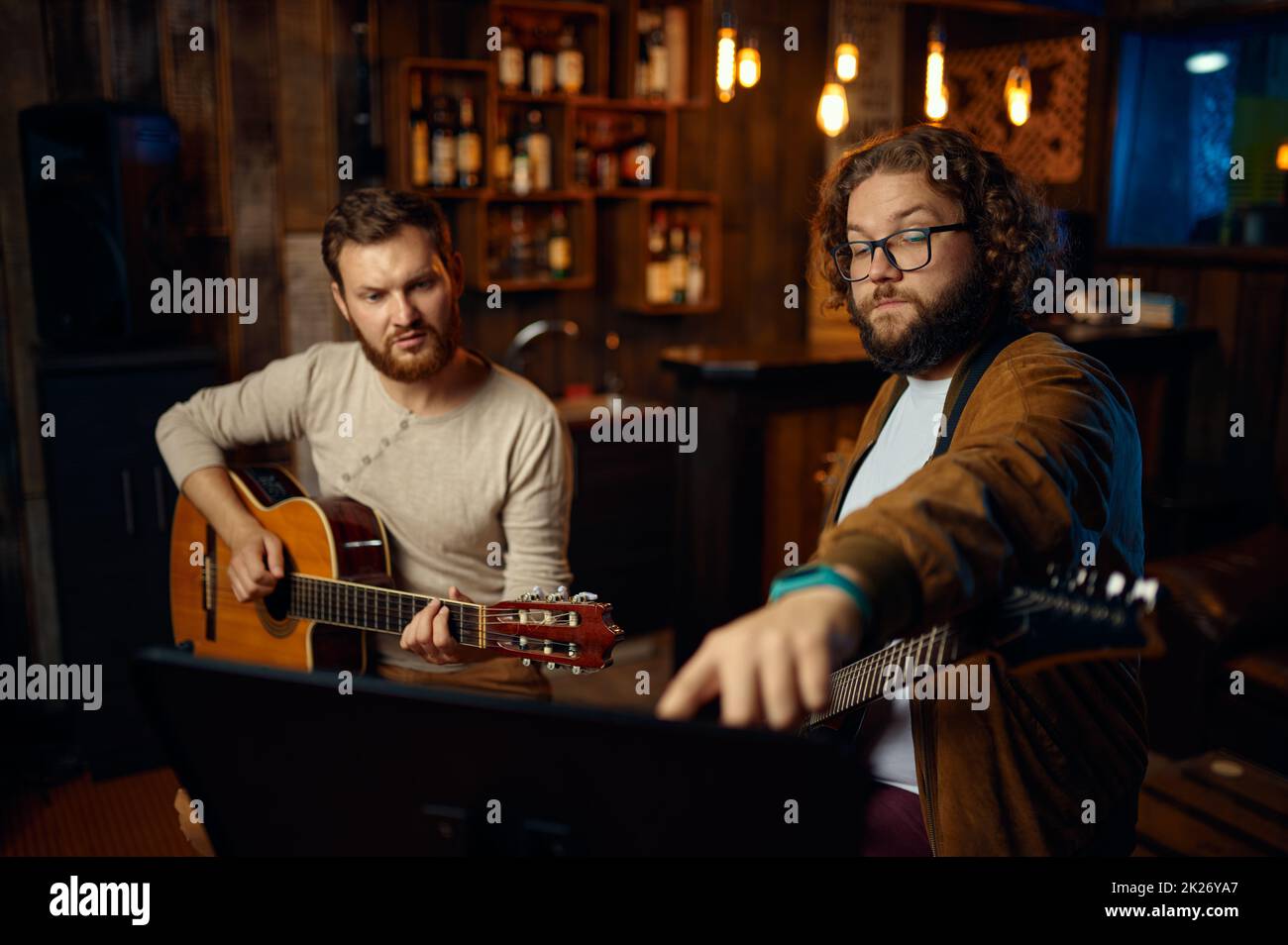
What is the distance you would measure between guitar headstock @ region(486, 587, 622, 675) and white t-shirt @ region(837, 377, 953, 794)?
450mm

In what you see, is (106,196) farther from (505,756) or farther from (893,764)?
(505,756)

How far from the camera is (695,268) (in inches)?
200

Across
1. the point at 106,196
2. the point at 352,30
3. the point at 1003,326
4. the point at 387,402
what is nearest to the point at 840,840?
the point at 1003,326

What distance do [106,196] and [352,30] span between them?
4.09 ft

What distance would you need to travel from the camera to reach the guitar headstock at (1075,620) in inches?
36.9

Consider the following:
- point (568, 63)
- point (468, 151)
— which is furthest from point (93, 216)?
point (568, 63)

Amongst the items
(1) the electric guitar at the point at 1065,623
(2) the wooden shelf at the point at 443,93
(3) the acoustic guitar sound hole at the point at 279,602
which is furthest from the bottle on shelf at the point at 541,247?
(1) the electric guitar at the point at 1065,623

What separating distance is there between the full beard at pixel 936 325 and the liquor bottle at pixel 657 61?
3454 mm

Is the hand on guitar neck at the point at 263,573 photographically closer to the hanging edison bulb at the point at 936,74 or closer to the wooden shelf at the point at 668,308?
the hanging edison bulb at the point at 936,74

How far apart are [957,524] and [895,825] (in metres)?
0.91

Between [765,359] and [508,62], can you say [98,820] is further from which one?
[508,62]

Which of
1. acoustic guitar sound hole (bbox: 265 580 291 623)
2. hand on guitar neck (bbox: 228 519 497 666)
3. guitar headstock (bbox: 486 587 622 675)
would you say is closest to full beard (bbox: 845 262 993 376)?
guitar headstock (bbox: 486 587 622 675)

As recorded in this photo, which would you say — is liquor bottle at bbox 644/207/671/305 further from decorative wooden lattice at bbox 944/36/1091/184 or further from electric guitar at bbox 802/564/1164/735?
electric guitar at bbox 802/564/1164/735

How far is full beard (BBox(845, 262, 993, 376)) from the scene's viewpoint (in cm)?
172
